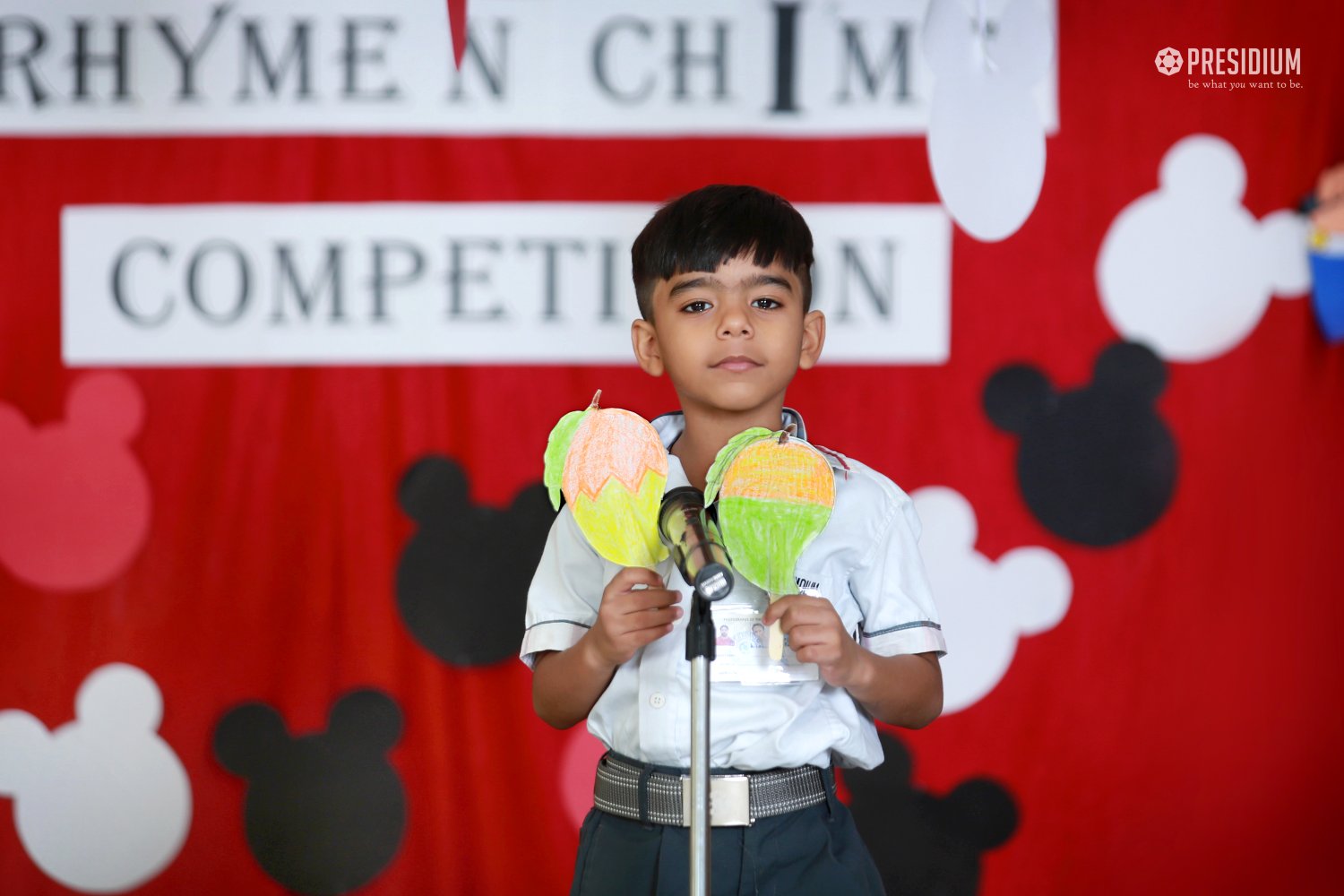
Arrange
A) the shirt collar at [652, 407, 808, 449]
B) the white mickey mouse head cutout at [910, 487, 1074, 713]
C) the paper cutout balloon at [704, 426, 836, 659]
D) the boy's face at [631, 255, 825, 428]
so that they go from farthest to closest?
the white mickey mouse head cutout at [910, 487, 1074, 713]
the shirt collar at [652, 407, 808, 449]
the boy's face at [631, 255, 825, 428]
the paper cutout balloon at [704, 426, 836, 659]

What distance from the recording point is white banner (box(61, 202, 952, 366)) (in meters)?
2.18

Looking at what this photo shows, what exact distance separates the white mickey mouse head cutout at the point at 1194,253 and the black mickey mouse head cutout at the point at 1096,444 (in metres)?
0.09

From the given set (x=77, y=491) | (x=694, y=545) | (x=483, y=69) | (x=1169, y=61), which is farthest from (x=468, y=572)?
(x=1169, y=61)

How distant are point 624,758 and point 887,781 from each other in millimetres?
1018

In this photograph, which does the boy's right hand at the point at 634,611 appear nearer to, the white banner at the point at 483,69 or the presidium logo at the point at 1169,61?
the white banner at the point at 483,69

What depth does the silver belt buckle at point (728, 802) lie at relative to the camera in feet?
3.98

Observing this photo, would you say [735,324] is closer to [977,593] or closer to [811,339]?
[811,339]

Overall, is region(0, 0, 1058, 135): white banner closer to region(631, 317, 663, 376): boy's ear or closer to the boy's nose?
region(631, 317, 663, 376): boy's ear

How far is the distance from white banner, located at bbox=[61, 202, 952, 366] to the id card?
104 cm

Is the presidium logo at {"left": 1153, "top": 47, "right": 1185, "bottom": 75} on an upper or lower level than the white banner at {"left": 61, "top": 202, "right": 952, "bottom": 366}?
upper

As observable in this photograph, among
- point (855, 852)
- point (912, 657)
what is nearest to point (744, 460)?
point (912, 657)

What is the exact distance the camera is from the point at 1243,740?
7.16 feet

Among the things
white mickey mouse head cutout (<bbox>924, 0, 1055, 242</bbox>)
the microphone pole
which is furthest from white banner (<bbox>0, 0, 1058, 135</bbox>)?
the microphone pole

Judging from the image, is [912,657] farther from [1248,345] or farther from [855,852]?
[1248,345]
